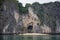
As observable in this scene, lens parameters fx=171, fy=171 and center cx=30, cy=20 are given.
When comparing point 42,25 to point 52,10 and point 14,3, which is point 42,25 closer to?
point 52,10

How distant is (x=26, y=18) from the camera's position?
79.5ft

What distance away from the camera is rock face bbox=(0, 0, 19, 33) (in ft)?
76.1

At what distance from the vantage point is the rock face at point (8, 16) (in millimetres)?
23203

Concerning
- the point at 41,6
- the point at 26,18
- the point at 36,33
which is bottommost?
the point at 36,33

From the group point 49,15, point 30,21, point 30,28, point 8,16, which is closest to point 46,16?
point 49,15

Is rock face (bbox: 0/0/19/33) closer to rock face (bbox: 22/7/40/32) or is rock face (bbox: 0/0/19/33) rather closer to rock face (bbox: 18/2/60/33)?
rock face (bbox: 22/7/40/32)

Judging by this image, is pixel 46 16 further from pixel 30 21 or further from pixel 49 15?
pixel 30 21

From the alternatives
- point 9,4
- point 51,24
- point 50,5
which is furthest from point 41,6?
point 9,4

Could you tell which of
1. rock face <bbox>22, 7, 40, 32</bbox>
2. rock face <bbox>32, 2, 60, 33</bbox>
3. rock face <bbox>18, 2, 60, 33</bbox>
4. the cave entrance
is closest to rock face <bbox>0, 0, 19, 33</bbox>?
rock face <bbox>22, 7, 40, 32</bbox>

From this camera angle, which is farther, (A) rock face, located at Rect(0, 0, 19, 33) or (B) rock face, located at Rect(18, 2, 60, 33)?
(B) rock face, located at Rect(18, 2, 60, 33)

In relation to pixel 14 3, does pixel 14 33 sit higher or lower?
lower

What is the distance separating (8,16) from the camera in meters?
23.5

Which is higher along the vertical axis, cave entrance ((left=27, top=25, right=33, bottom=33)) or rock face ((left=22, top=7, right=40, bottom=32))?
rock face ((left=22, top=7, right=40, bottom=32))

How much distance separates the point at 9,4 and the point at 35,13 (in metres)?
3.90
